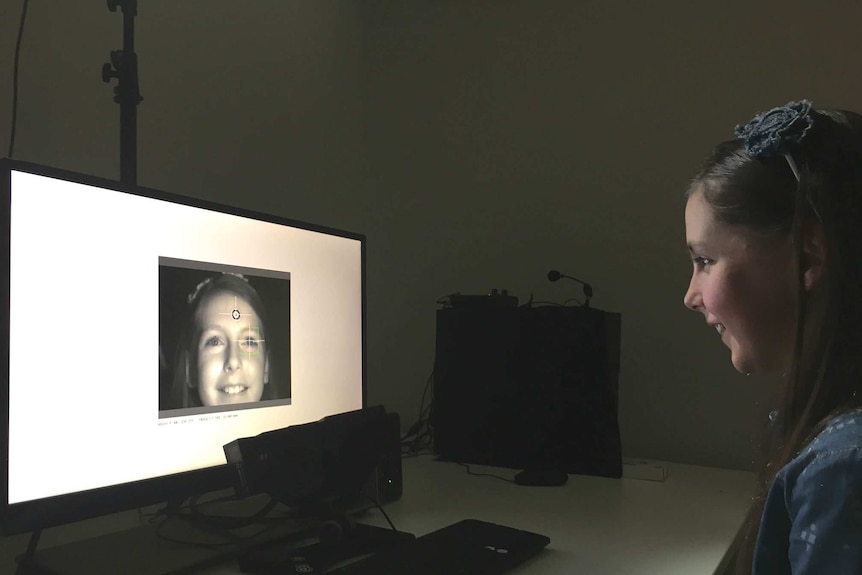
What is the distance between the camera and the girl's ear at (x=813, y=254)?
691 millimetres

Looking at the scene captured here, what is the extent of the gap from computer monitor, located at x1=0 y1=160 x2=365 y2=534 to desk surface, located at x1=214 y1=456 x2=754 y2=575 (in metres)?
0.19

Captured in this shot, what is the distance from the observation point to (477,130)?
6.05 ft

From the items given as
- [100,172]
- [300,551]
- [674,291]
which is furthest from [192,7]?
[674,291]

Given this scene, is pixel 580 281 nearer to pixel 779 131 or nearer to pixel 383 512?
pixel 383 512

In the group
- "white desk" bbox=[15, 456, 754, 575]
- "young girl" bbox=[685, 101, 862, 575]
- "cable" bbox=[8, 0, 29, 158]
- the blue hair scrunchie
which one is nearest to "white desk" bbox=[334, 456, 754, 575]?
"white desk" bbox=[15, 456, 754, 575]

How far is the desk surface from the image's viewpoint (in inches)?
35.6

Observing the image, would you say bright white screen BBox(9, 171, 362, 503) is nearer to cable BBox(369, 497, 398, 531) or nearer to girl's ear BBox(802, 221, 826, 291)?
cable BBox(369, 497, 398, 531)

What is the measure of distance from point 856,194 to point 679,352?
3.11ft

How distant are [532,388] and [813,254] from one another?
2.66ft

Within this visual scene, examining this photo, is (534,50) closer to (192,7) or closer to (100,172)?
(192,7)

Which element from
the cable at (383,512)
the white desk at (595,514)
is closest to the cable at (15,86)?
the white desk at (595,514)

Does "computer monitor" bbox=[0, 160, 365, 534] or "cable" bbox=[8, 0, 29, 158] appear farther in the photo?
"cable" bbox=[8, 0, 29, 158]

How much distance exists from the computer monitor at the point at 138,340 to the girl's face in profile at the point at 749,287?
2.00 ft

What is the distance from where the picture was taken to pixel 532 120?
1770mm
